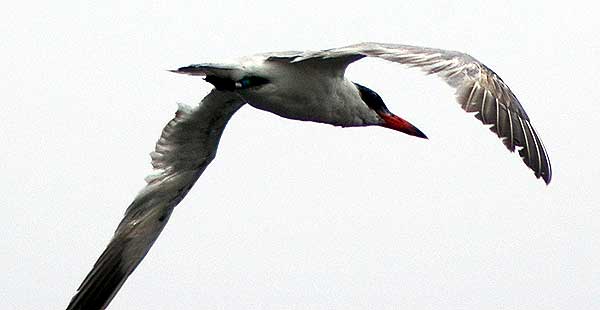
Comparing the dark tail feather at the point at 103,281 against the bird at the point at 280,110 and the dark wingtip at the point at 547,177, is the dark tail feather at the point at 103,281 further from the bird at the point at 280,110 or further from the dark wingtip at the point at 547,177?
the dark wingtip at the point at 547,177

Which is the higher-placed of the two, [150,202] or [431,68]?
[431,68]

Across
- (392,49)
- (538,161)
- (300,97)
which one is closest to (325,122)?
(300,97)

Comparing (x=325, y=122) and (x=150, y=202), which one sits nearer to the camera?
(x=325, y=122)

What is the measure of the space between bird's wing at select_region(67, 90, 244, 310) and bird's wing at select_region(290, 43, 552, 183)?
Answer: 146 inches

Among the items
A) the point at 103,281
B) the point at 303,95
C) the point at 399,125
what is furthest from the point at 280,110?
the point at 103,281

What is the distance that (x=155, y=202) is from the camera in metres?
14.9

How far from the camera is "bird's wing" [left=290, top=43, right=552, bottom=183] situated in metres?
10.3

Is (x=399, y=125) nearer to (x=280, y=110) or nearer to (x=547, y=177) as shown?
(x=280, y=110)

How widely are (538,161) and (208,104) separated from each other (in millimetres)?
4534

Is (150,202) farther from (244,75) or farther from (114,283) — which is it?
(244,75)

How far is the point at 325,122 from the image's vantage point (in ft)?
40.8

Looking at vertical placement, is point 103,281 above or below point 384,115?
below

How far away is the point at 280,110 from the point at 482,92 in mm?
2239

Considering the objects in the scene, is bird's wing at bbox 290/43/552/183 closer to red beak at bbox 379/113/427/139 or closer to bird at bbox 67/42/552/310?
bird at bbox 67/42/552/310
